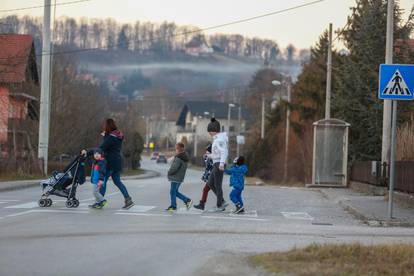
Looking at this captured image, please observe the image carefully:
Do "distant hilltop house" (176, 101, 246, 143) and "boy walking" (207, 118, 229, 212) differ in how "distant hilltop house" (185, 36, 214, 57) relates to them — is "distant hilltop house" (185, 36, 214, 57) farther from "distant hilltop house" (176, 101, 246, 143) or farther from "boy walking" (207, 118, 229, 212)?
"boy walking" (207, 118, 229, 212)

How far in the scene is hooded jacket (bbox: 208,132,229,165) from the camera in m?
16.9

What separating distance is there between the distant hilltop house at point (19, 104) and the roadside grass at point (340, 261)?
1363 inches

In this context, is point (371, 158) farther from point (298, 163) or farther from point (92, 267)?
point (92, 267)

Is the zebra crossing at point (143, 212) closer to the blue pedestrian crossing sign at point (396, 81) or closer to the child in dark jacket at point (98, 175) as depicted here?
the child in dark jacket at point (98, 175)

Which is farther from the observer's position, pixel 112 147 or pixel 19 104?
pixel 19 104

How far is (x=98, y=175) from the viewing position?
1662 centimetres

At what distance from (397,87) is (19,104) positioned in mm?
36801

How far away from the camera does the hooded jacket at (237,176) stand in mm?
17062

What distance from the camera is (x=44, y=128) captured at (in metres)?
34.8

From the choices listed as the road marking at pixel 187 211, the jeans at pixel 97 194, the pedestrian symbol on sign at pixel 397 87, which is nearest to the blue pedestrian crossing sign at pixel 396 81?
the pedestrian symbol on sign at pixel 397 87

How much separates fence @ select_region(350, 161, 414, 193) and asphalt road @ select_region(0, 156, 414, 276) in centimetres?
253

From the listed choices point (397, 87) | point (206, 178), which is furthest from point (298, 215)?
point (397, 87)

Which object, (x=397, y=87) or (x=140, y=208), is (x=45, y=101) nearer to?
(x=140, y=208)

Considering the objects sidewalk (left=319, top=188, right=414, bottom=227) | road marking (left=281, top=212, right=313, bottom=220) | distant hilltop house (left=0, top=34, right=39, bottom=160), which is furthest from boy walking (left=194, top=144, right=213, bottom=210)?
distant hilltop house (left=0, top=34, right=39, bottom=160)
